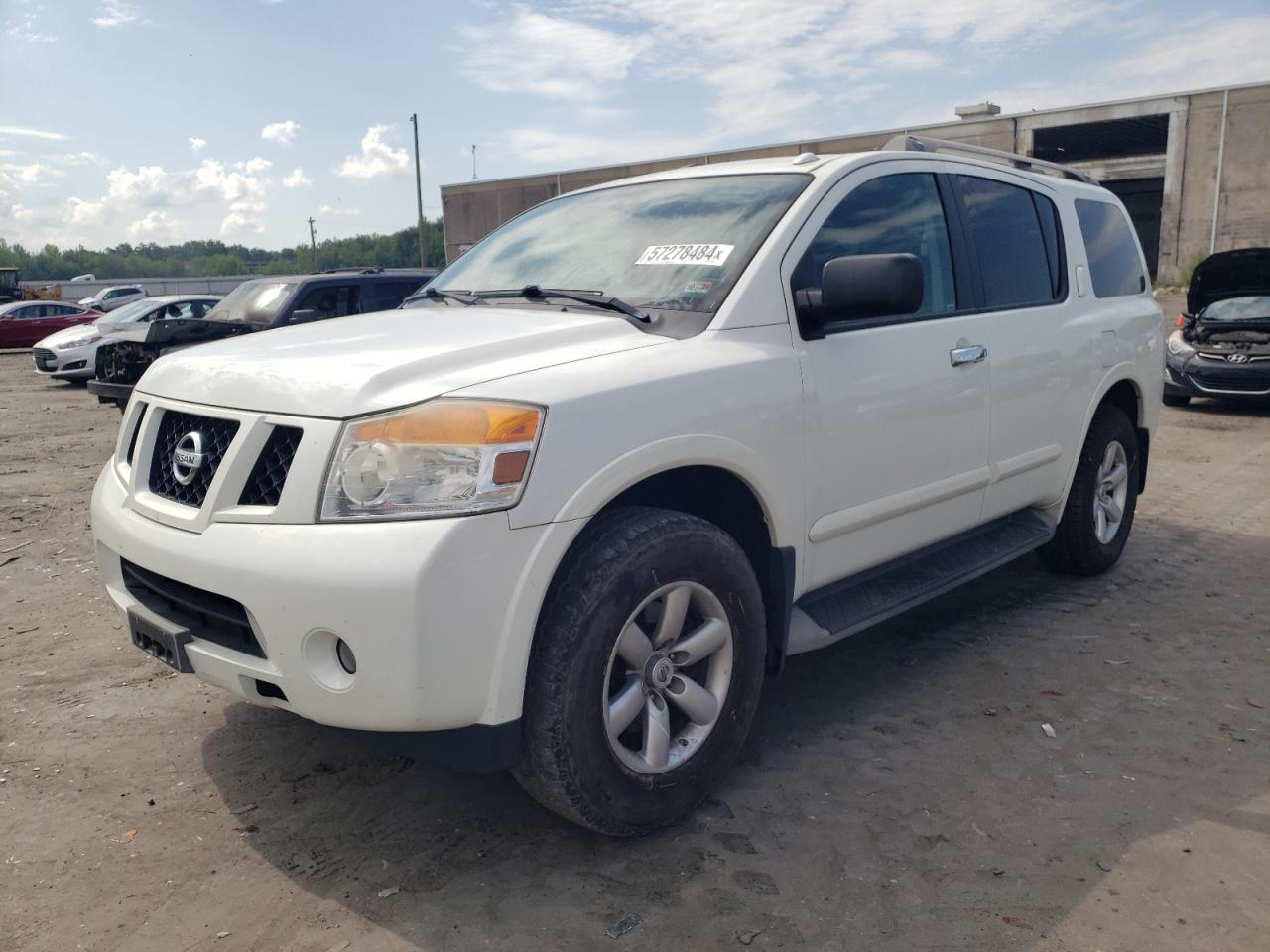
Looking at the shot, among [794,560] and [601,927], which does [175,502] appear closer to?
[601,927]

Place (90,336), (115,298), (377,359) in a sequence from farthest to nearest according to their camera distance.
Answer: (115,298) → (90,336) → (377,359)

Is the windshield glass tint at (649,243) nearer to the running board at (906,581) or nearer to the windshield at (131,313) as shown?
the running board at (906,581)

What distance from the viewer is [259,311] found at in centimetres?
1067

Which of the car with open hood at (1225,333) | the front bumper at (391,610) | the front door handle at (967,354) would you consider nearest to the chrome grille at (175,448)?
the front bumper at (391,610)

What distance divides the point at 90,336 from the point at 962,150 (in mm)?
17053

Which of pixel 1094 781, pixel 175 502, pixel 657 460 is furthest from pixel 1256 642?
pixel 175 502

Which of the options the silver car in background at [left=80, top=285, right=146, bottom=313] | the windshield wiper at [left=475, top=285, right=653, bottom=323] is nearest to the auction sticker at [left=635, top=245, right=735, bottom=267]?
the windshield wiper at [left=475, top=285, right=653, bottom=323]

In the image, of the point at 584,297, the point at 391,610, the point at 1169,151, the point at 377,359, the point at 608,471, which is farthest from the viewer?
the point at 1169,151

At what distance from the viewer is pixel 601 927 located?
2367 mm

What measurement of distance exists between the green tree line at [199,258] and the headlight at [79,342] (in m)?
67.0

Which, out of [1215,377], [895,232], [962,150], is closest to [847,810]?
[895,232]

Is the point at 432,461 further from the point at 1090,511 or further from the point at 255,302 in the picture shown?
the point at 255,302

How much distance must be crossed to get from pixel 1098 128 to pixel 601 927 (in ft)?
141

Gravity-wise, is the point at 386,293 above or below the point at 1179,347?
above
